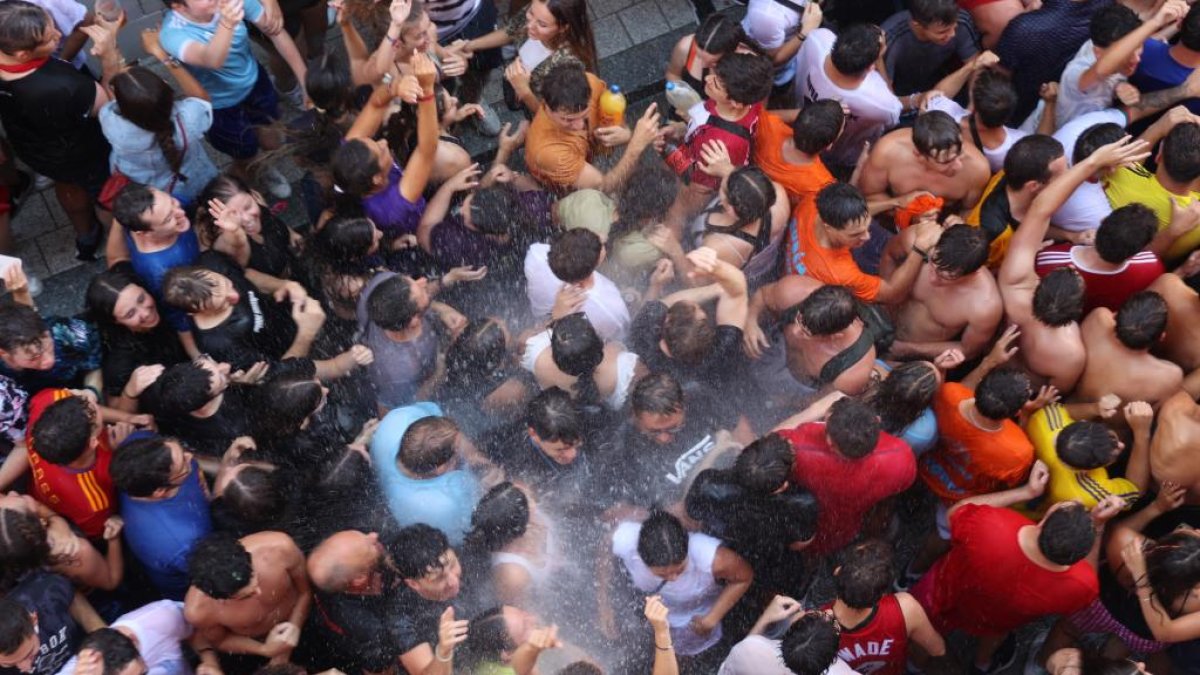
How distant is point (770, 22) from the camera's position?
6.02 metres

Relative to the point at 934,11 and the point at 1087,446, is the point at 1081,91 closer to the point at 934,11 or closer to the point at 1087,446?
the point at 934,11

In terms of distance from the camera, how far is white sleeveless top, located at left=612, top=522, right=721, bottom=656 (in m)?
4.46

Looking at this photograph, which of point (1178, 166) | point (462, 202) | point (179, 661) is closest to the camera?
point (179, 661)

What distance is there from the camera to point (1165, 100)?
5750 mm

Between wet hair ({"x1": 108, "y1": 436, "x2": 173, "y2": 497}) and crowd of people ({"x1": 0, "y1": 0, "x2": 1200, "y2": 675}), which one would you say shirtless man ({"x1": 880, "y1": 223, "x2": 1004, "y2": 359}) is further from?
wet hair ({"x1": 108, "y1": 436, "x2": 173, "y2": 497})

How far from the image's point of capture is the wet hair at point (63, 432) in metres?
4.38

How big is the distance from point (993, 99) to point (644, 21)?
2822mm

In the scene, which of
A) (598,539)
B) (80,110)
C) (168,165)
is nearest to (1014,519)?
(598,539)

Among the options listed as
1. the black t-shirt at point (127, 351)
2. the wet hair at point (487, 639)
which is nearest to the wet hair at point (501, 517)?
the wet hair at point (487, 639)

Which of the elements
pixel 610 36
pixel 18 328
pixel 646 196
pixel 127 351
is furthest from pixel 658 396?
pixel 610 36

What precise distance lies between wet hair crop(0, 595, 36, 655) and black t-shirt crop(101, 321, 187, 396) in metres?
1.26

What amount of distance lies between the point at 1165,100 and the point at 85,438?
17.7 ft

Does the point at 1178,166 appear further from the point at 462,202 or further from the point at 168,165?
the point at 168,165

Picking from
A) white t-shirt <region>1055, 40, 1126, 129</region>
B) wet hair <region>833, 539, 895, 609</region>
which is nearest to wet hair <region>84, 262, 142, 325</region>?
wet hair <region>833, 539, 895, 609</region>
